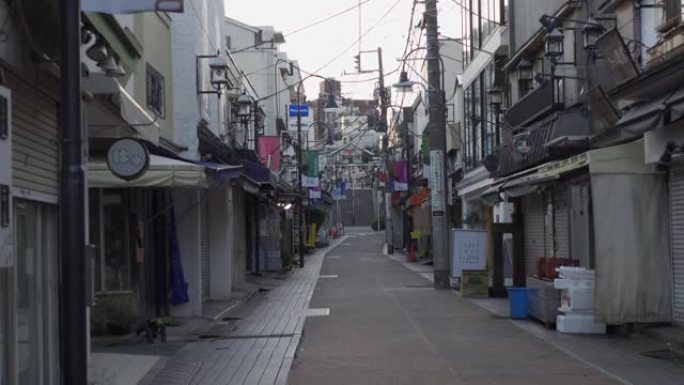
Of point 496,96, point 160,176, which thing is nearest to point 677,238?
point 160,176

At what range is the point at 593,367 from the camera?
Result: 11312mm

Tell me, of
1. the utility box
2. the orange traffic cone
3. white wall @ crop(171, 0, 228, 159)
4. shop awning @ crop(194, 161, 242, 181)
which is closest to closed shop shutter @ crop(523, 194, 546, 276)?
the utility box

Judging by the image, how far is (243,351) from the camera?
533 inches

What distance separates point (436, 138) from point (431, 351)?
15321mm

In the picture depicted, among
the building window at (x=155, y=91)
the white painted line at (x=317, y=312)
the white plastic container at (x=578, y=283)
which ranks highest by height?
the building window at (x=155, y=91)

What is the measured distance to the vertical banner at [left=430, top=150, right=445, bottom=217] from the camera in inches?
1088

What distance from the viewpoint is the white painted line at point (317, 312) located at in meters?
18.7

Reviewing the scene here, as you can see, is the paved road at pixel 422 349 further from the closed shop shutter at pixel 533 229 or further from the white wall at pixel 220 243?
the white wall at pixel 220 243

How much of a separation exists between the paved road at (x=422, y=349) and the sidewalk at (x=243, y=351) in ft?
1.08

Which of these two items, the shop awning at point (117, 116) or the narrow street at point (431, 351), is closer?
the shop awning at point (117, 116)

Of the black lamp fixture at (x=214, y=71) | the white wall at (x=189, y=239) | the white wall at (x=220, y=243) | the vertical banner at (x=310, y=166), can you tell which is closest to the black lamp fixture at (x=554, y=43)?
the black lamp fixture at (x=214, y=71)

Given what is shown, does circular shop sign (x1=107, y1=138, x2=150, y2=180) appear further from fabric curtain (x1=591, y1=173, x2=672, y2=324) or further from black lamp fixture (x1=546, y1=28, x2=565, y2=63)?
black lamp fixture (x1=546, y1=28, x2=565, y2=63)

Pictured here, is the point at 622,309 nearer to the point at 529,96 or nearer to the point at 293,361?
the point at 293,361

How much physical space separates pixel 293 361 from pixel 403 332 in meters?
3.55
